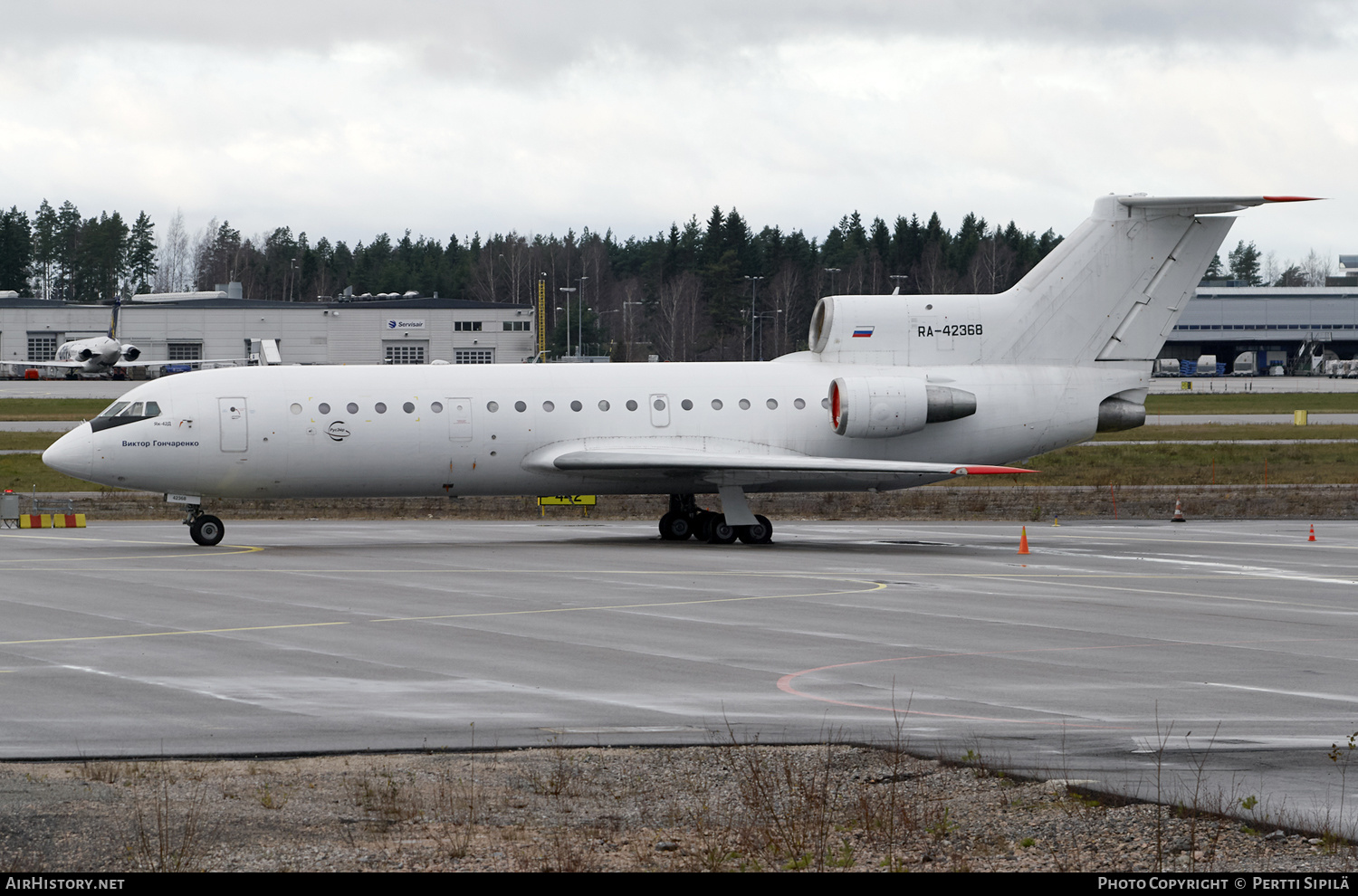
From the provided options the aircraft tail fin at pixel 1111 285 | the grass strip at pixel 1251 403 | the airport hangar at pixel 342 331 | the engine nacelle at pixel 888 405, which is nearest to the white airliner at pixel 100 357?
the airport hangar at pixel 342 331

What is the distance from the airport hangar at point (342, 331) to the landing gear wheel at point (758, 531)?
80640mm

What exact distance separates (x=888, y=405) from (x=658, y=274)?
470 feet

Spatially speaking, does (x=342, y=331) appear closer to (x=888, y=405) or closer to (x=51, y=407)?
(x=51, y=407)

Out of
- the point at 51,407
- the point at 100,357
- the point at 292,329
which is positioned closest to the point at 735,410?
the point at 51,407

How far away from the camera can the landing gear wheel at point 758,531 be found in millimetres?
29594

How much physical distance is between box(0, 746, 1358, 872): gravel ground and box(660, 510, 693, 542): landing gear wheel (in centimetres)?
2012

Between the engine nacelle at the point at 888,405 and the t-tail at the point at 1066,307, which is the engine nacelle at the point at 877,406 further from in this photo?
the t-tail at the point at 1066,307

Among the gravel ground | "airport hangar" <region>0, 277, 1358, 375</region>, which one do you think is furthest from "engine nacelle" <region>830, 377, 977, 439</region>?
"airport hangar" <region>0, 277, 1358, 375</region>


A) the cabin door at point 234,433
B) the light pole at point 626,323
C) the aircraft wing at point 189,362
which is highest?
the light pole at point 626,323

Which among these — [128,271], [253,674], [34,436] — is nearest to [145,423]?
[253,674]

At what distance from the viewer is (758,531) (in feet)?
97.2

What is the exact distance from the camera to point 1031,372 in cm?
3075

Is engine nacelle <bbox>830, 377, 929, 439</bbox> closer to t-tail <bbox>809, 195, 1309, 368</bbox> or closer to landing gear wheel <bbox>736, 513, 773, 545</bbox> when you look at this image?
t-tail <bbox>809, 195, 1309, 368</bbox>

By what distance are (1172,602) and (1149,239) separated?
1291 cm
